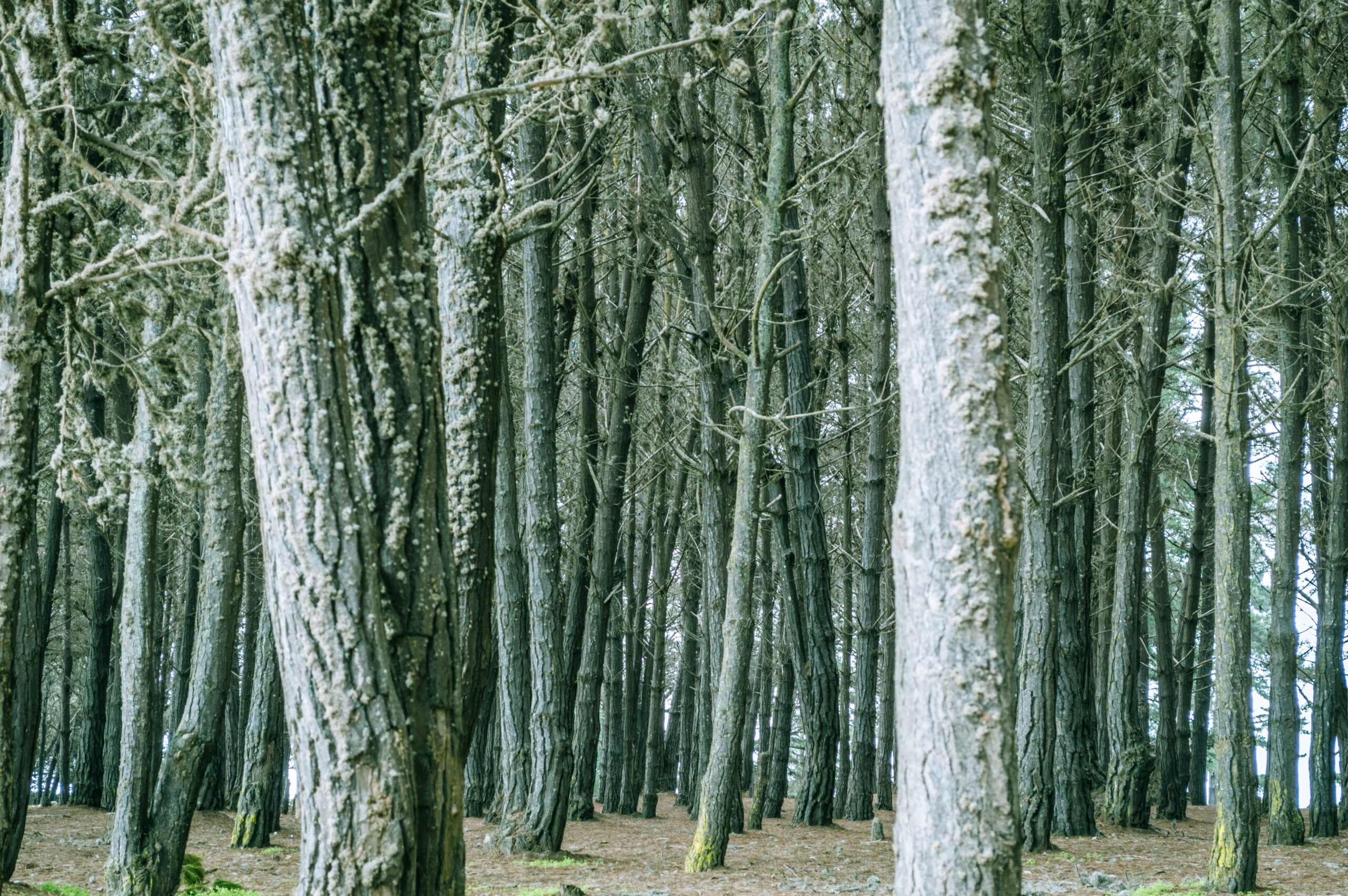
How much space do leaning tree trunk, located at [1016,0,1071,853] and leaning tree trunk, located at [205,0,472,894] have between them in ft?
26.7

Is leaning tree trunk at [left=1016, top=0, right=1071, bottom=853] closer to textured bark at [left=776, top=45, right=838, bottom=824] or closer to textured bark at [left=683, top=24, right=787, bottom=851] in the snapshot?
textured bark at [left=776, top=45, right=838, bottom=824]

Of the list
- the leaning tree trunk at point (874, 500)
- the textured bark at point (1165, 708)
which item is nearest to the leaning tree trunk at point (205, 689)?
the leaning tree trunk at point (874, 500)

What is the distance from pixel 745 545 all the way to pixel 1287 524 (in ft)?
22.7

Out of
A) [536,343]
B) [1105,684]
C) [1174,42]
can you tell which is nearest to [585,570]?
[536,343]

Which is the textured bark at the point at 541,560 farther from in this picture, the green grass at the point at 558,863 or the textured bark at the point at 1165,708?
the textured bark at the point at 1165,708

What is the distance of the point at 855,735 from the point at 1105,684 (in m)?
8.88

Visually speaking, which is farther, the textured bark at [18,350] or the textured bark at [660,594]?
the textured bark at [660,594]

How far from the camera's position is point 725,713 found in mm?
9297

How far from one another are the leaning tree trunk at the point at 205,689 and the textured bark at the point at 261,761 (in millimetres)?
2452

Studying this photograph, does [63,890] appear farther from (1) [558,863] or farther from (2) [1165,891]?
(2) [1165,891]

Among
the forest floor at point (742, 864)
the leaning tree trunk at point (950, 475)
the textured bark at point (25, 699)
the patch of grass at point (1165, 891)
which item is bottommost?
the forest floor at point (742, 864)

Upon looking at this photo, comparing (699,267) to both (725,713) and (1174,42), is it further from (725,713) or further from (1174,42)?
(1174,42)

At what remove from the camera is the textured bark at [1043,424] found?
1070 cm

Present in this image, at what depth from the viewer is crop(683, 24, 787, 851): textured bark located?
359 inches
